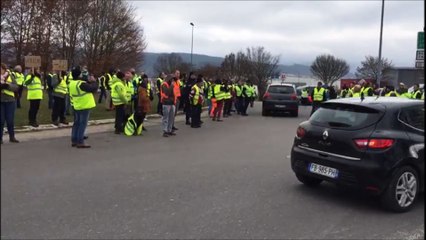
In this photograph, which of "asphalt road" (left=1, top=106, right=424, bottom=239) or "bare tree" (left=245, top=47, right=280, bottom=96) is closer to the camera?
"asphalt road" (left=1, top=106, right=424, bottom=239)

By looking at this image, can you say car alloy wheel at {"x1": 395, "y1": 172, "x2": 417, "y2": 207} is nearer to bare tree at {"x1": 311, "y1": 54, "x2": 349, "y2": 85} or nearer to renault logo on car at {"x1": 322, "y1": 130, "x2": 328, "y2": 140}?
renault logo on car at {"x1": 322, "y1": 130, "x2": 328, "y2": 140}

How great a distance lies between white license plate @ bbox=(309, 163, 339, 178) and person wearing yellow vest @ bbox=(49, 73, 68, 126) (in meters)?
8.83

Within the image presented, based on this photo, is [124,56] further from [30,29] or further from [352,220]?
[352,220]

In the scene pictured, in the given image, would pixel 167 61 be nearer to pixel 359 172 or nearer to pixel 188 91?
pixel 188 91

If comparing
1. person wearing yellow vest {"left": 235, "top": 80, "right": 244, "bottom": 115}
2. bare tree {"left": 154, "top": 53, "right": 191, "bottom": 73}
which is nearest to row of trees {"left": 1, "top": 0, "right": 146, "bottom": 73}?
person wearing yellow vest {"left": 235, "top": 80, "right": 244, "bottom": 115}

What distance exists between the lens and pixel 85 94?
33.3 ft

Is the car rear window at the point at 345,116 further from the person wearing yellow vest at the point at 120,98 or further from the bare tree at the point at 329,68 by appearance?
the bare tree at the point at 329,68

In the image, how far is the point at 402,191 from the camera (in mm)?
6156

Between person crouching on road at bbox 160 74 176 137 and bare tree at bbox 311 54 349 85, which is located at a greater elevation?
bare tree at bbox 311 54 349 85

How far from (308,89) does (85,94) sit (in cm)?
2749

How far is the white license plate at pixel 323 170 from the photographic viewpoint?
638cm

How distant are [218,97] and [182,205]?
40.2 feet

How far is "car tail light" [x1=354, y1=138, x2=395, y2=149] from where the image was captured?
603 centimetres

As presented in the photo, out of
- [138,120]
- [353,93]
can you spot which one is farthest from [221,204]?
[353,93]
